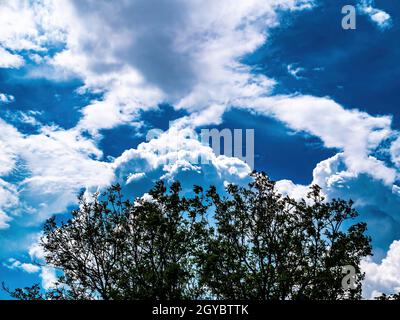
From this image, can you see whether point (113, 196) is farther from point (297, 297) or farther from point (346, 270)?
point (346, 270)

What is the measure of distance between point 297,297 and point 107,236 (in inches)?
502

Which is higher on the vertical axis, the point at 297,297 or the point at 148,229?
the point at 148,229

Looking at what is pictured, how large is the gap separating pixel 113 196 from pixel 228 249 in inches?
336

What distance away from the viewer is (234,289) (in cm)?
2405
